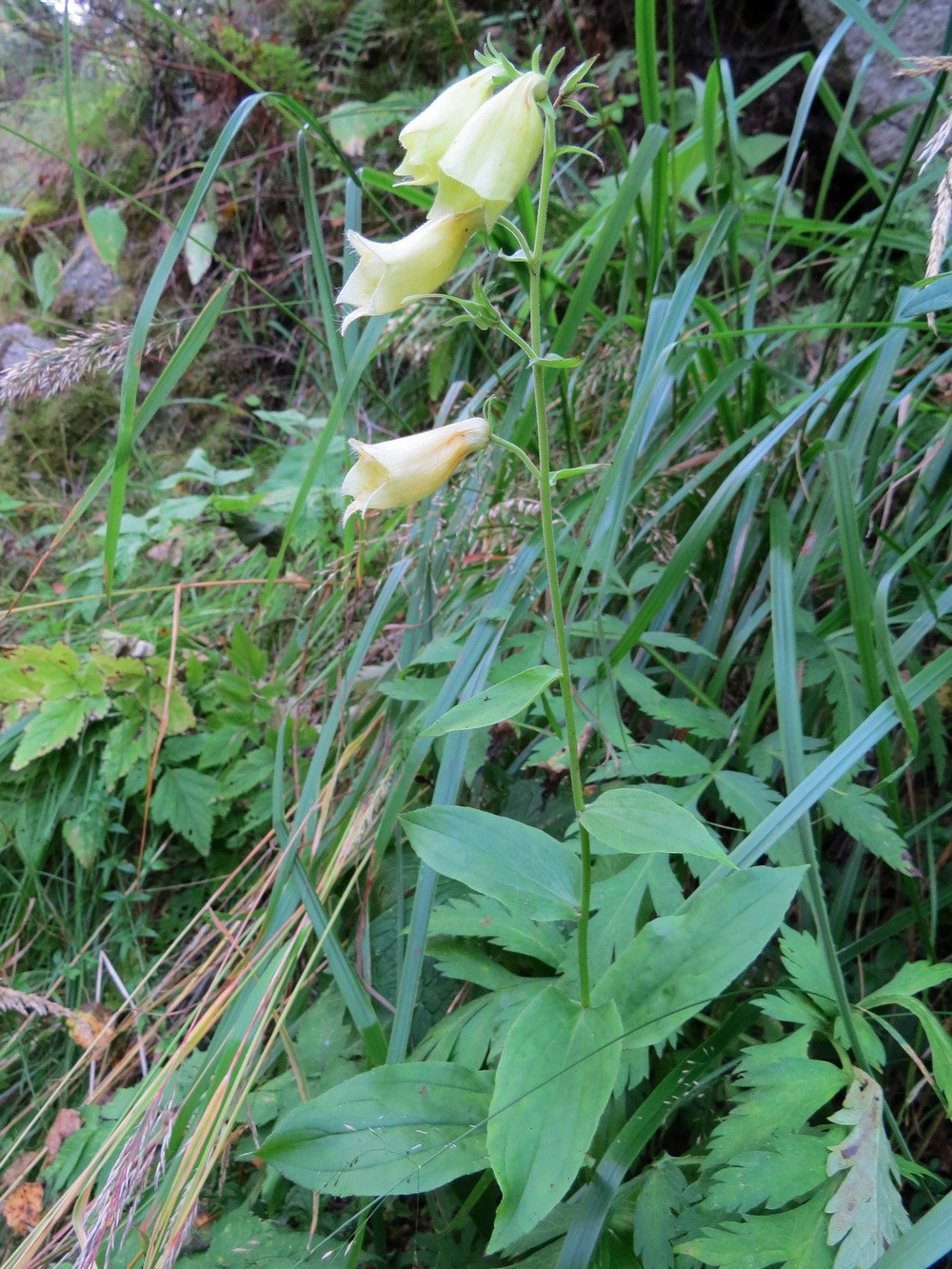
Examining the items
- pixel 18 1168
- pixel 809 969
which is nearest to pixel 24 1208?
pixel 18 1168

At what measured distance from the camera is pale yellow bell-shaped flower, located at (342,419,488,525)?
34.7 inches

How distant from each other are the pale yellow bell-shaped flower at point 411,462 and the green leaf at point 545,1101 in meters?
0.59

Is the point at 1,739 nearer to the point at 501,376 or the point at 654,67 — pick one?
the point at 501,376

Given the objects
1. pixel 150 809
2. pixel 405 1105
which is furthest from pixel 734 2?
pixel 405 1105

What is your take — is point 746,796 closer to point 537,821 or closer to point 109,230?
point 537,821

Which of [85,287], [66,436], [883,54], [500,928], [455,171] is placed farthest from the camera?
[85,287]

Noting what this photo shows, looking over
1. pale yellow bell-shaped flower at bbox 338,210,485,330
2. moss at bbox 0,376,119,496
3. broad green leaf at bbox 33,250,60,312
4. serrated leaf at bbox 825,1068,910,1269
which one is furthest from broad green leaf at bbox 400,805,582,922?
broad green leaf at bbox 33,250,60,312

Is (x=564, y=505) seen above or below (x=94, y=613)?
above

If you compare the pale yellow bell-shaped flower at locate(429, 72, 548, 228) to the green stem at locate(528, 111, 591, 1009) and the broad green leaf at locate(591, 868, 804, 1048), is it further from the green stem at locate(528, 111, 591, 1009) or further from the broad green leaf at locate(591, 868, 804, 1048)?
the broad green leaf at locate(591, 868, 804, 1048)

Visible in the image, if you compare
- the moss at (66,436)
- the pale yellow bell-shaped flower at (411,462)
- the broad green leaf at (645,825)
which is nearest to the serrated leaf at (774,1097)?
the broad green leaf at (645,825)

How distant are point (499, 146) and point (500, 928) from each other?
913mm

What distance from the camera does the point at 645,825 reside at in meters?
0.80

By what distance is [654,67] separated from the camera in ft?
4.60

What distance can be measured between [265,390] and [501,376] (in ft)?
5.62
